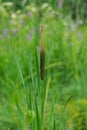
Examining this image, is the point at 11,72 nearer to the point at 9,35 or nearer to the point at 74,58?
the point at 74,58

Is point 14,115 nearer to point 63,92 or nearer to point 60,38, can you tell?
point 63,92

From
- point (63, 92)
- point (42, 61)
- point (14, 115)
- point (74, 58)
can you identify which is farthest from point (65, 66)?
point (42, 61)

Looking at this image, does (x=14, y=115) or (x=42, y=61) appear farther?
(x=14, y=115)

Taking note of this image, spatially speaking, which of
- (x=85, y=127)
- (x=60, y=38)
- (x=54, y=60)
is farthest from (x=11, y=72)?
(x=85, y=127)

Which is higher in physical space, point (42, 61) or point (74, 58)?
point (42, 61)

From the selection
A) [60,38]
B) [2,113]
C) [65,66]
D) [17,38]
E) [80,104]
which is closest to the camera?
[2,113]

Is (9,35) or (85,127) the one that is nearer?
(85,127)

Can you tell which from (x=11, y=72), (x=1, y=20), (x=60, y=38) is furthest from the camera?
(x=1, y=20)

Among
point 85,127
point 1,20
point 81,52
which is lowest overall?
point 1,20

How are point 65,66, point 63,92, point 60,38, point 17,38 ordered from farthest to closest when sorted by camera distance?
point 17,38 < point 60,38 < point 65,66 < point 63,92
